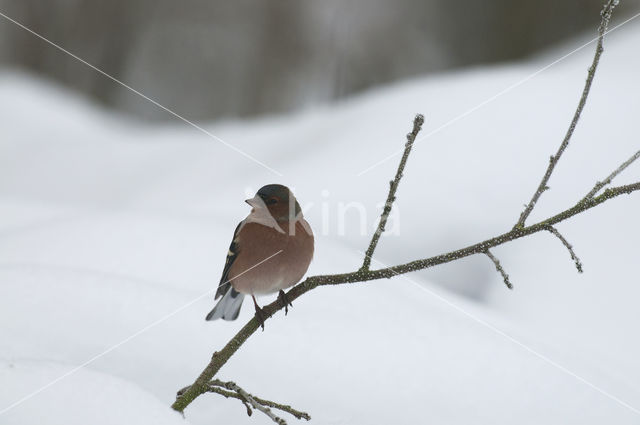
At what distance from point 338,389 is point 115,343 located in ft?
1.68

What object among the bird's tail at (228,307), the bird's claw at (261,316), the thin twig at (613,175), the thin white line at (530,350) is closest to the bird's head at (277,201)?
the bird's claw at (261,316)

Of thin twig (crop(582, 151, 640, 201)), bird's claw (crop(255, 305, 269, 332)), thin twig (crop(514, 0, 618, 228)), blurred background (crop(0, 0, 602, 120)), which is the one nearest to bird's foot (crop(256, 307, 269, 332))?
bird's claw (crop(255, 305, 269, 332))

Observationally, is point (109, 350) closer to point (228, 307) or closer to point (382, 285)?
point (228, 307)

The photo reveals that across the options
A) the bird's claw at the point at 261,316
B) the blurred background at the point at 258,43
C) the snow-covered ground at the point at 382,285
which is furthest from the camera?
the blurred background at the point at 258,43

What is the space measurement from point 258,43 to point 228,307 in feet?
36.6

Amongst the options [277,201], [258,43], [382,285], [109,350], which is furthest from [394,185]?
[258,43]

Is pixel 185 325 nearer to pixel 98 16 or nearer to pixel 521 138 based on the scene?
pixel 521 138

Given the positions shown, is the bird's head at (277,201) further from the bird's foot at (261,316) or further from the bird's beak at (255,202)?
the bird's foot at (261,316)

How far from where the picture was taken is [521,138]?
278 cm

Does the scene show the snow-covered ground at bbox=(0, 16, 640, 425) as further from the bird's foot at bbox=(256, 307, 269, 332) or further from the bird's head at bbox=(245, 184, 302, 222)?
the bird's head at bbox=(245, 184, 302, 222)

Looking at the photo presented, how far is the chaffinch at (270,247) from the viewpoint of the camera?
1.18 meters

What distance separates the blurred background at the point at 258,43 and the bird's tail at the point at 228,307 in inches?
268

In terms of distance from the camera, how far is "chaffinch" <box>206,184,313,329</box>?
118cm

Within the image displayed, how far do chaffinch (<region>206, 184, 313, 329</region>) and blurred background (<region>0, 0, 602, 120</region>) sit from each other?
697cm
